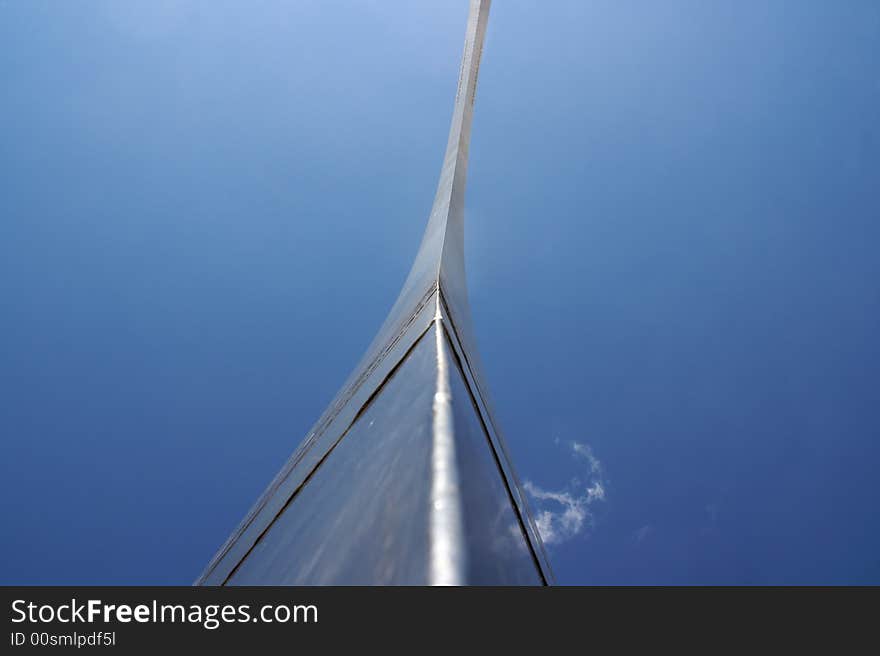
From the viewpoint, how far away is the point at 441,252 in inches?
101

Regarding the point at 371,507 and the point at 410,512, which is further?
the point at 371,507

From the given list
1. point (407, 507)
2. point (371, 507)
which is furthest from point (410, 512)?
point (371, 507)

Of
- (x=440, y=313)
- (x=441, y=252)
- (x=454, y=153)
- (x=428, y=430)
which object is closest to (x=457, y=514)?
(x=428, y=430)

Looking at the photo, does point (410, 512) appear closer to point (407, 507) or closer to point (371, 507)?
point (407, 507)

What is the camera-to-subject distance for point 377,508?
62 centimetres
